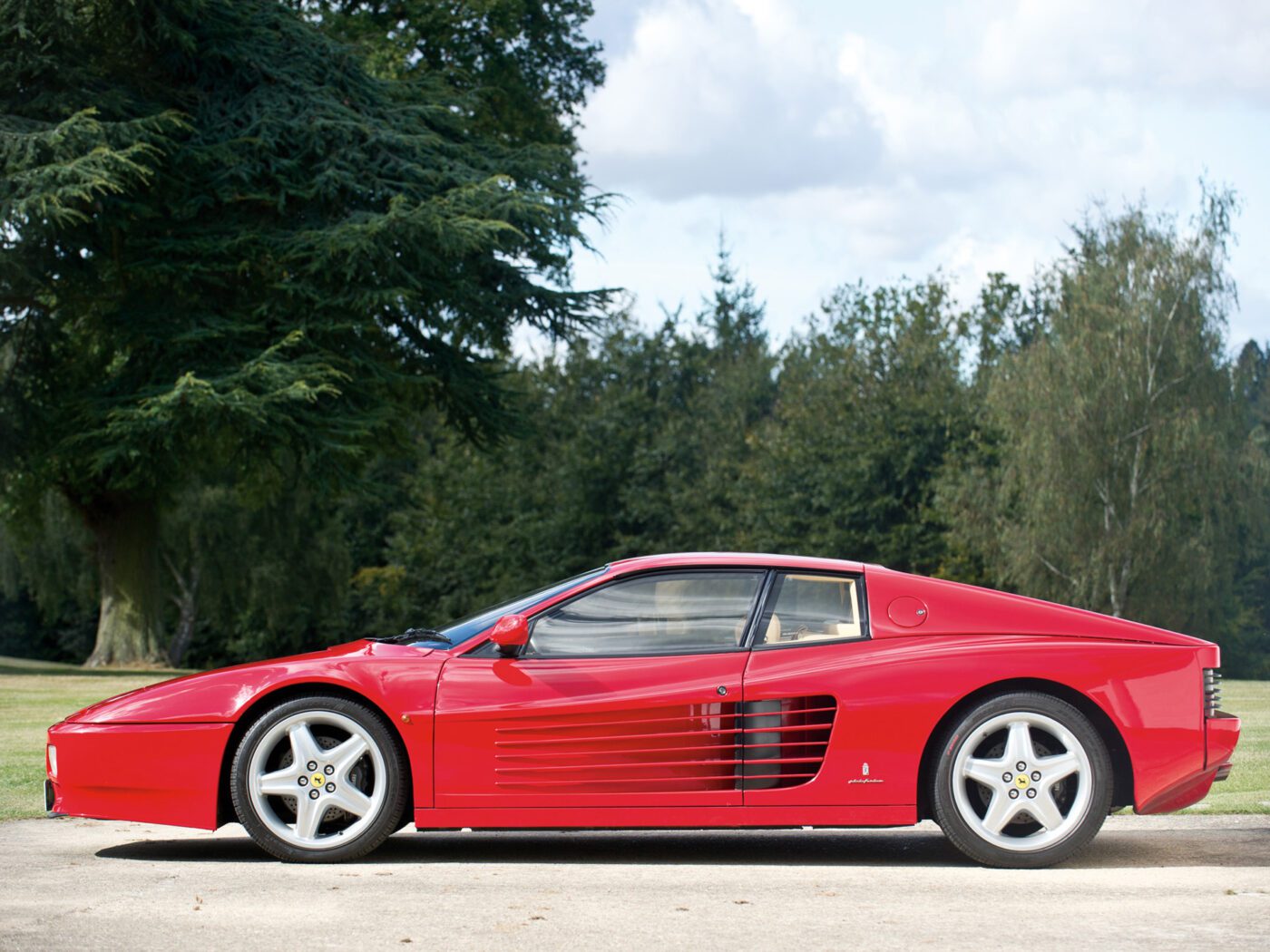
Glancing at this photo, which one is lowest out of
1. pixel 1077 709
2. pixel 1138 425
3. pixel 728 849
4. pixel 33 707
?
pixel 33 707

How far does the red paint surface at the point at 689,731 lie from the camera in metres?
6.18

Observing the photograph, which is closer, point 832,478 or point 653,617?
point 653,617

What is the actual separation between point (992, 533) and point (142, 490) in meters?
24.0

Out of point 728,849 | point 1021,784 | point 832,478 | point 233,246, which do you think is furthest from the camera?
point 832,478

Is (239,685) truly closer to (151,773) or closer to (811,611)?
(151,773)

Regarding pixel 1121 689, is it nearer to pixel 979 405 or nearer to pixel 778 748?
pixel 778 748

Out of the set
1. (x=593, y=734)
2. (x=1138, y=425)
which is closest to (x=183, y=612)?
(x=1138, y=425)

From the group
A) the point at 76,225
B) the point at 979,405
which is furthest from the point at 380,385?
the point at 979,405

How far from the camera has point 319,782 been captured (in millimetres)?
6262

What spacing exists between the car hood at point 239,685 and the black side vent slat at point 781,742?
140cm

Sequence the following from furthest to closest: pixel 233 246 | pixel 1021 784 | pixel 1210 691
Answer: pixel 233 246 < pixel 1210 691 < pixel 1021 784

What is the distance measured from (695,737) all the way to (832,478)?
41917 mm

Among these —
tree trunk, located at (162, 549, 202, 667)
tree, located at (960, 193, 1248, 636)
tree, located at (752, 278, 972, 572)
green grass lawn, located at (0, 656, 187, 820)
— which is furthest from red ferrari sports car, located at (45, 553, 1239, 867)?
tree trunk, located at (162, 549, 202, 667)

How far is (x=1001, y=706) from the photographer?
6.18 metres
